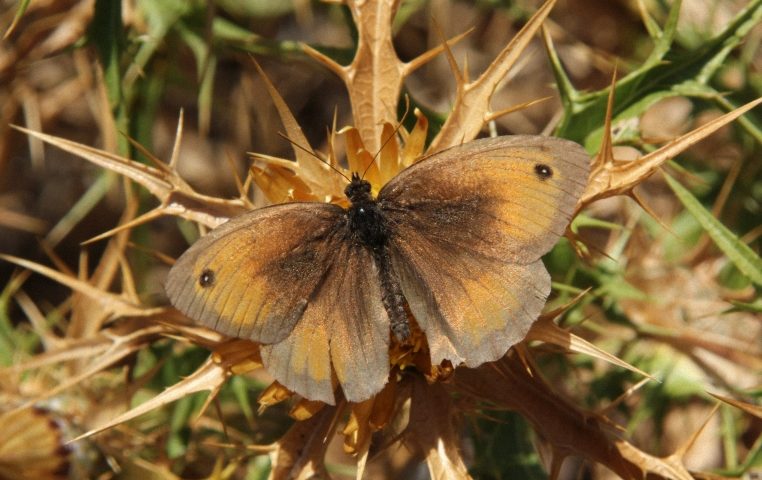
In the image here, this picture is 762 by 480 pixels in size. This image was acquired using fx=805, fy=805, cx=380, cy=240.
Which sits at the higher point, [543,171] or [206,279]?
[543,171]

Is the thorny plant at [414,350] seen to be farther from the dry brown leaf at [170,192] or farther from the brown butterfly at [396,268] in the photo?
the brown butterfly at [396,268]

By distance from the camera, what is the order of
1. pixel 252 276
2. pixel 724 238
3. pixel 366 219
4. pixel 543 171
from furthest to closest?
1. pixel 724 238
2. pixel 366 219
3. pixel 252 276
4. pixel 543 171

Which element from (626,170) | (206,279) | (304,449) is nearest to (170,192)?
(206,279)

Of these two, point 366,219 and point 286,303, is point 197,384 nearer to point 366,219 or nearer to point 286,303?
point 286,303

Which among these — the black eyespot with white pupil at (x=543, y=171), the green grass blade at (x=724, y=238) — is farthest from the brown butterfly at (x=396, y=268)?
the green grass blade at (x=724, y=238)

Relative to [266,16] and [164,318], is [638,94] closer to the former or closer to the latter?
[164,318]

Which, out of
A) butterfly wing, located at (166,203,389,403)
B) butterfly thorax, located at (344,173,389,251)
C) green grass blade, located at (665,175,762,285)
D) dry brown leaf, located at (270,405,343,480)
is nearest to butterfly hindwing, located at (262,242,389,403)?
butterfly wing, located at (166,203,389,403)
